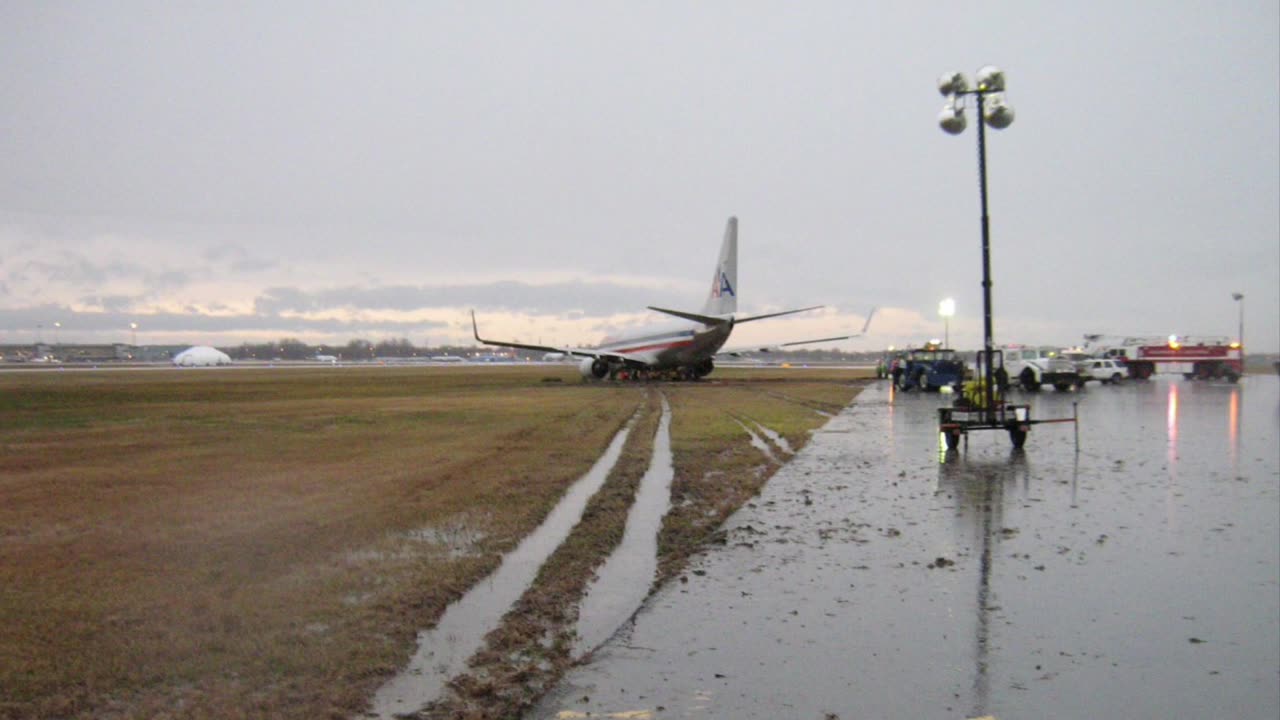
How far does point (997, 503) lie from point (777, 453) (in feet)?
21.6

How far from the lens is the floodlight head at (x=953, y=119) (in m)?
16.8

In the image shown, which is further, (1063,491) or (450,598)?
(1063,491)

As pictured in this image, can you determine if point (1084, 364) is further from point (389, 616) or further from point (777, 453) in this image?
point (389, 616)

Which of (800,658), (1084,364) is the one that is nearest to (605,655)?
(800,658)

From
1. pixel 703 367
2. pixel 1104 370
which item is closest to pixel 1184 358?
pixel 1104 370

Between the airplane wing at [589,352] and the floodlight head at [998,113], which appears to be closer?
the floodlight head at [998,113]

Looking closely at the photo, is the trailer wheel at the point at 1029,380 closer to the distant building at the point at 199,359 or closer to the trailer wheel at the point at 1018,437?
the trailer wheel at the point at 1018,437

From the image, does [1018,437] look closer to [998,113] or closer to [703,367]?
[998,113]

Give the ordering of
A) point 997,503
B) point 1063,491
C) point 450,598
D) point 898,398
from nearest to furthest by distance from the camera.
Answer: point 450,598 < point 997,503 < point 1063,491 < point 898,398

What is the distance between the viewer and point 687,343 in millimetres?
52500

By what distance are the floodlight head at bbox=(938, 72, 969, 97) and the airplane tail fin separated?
3287 cm

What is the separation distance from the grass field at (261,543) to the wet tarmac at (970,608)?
1.29 meters

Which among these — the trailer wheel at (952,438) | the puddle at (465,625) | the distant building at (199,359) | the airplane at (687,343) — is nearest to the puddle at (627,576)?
the puddle at (465,625)

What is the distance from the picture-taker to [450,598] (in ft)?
25.5
